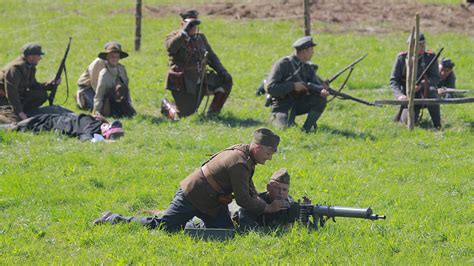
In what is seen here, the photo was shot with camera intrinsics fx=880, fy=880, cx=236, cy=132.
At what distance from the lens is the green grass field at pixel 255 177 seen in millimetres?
8250

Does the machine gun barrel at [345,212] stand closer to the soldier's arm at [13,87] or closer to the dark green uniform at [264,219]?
the dark green uniform at [264,219]

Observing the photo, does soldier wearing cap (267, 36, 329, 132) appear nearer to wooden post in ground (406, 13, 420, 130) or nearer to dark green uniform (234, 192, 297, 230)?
wooden post in ground (406, 13, 420, 130)

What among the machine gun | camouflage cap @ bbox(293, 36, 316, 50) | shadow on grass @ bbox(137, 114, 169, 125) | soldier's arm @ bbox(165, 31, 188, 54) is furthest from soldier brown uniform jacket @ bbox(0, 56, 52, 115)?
the machine gun

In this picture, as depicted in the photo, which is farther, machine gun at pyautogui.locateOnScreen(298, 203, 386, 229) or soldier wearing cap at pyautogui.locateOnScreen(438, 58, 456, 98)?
soldier wearing cap at pyautogui.locateOnScreen(438, 58, 456, 98)

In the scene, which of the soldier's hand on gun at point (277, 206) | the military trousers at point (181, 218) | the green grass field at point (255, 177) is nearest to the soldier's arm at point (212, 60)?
the green grass field at point (255, 177)

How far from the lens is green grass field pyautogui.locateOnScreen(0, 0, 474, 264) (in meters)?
8.25

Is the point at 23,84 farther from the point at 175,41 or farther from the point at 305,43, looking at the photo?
→ the point at 305,43

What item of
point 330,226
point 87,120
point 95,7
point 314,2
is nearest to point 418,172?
point 330,226

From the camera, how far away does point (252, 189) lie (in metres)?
8.71

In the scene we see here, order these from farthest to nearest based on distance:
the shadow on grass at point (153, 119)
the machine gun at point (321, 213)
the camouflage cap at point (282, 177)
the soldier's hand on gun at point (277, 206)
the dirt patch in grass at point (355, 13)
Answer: the dirt patch in grass at point (355, 13) < the shadow on grass at point (153, 119) < the camouflage cap at point (282, 177) < the soldier's hand on gun at point (277, 206) < the machine gun at point (321, 213)

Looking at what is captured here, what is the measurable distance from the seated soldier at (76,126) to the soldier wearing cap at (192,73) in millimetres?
1696

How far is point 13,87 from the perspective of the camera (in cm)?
1352

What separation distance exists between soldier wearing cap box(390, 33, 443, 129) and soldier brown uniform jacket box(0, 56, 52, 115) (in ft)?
19.0

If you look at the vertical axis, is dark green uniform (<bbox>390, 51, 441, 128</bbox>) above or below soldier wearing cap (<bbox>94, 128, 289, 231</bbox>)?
below
